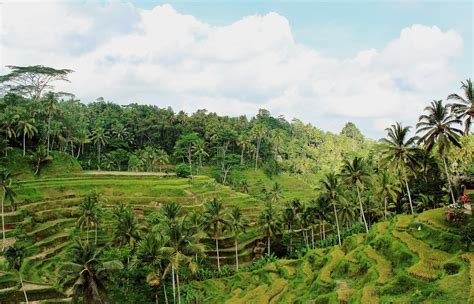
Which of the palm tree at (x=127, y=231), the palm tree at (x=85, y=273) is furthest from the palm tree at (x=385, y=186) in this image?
the palm tree at (x=85, y=273)

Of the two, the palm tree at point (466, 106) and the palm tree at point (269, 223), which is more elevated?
the palm tree at point (466, 106)

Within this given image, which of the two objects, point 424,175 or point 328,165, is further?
point 328,165

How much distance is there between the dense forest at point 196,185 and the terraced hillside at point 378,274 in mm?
2477

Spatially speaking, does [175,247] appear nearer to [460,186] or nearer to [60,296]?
[60,296]

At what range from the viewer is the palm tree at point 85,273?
2825cm

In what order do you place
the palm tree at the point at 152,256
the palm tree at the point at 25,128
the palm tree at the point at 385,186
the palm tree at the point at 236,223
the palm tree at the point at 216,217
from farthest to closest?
the palm tree at the point at 25,128, the palm tree at the point at 385,186, the palm tree at the point at 236,223, the palm tree at the point at 216,217, the palm tree at the point at 152,256

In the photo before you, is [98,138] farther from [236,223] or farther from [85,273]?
[85,273]

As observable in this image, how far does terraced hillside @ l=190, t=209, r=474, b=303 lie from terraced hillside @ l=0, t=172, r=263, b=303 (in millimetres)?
14861

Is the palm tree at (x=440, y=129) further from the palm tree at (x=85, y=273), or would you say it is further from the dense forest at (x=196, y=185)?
the palm tree at (x=85, y=273)

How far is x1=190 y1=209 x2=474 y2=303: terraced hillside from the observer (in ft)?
83.7

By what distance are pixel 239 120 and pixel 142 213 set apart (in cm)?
7692

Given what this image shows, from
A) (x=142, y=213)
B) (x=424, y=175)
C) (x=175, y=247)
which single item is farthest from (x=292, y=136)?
Result: (x=175, y=247)

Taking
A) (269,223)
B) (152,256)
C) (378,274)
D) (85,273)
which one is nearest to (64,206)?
(152,256)

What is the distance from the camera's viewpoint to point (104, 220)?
188 feet
